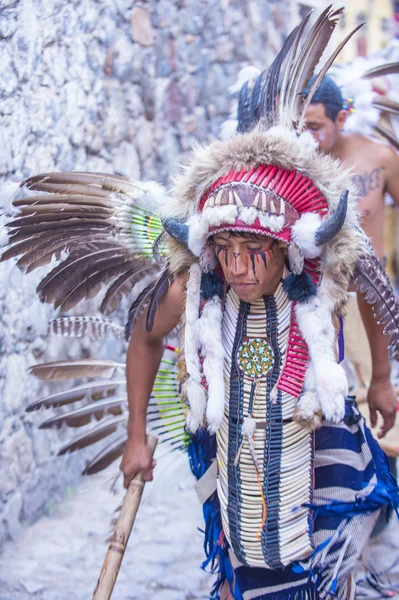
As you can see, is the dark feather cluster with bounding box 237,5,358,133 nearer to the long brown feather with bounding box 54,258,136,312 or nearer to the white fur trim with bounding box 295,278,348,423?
the white fur trim with bounding box 295,278,348,423

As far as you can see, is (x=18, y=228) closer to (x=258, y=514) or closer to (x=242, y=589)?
(x=258, y=514)

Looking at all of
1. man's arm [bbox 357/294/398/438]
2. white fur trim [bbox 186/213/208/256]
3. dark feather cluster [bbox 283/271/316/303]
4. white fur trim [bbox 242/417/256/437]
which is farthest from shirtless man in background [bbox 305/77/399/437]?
white fur trim [bbox 242/417/256/437]

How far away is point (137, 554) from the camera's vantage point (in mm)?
3961

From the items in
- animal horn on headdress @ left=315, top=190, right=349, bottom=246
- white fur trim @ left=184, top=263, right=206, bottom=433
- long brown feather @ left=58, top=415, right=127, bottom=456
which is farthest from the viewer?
long brown feather @ left=58, top=415, right=127, bottom=456

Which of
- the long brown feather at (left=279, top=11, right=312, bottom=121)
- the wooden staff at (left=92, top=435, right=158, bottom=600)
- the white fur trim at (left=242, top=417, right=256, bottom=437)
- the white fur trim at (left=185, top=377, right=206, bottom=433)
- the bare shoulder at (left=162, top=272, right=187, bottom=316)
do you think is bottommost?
the wooden staff at (left=92, top=435, right=158, bottom=600)

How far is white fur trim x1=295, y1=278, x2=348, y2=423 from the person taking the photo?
7.19ft

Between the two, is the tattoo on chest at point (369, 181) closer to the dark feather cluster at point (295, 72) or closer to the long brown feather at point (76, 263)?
the dark feather cluster at point (295, 72)

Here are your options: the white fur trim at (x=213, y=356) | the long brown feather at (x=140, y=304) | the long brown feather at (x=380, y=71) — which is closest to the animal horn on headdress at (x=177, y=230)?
the white fur trim at (x=213, y=356)

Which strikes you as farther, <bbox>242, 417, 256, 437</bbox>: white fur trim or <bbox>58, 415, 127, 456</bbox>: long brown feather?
<bbox>58, 415, 127, 456</bbox>: long brown feather

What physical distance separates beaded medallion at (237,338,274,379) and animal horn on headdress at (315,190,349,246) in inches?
15.2

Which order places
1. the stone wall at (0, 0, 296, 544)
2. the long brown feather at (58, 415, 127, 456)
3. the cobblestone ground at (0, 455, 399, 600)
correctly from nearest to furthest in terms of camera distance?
the long brown feather at (58, 415, 127, 456) < the cobblestone ground at (0, 455, 399, 600) < the stone wall at (0, 0, 296, 544)

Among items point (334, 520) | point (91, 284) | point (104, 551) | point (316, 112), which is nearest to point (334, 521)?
point (334, 520)

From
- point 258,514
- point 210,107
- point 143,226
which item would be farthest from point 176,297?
point 210,107

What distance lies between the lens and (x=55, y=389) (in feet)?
14.4
